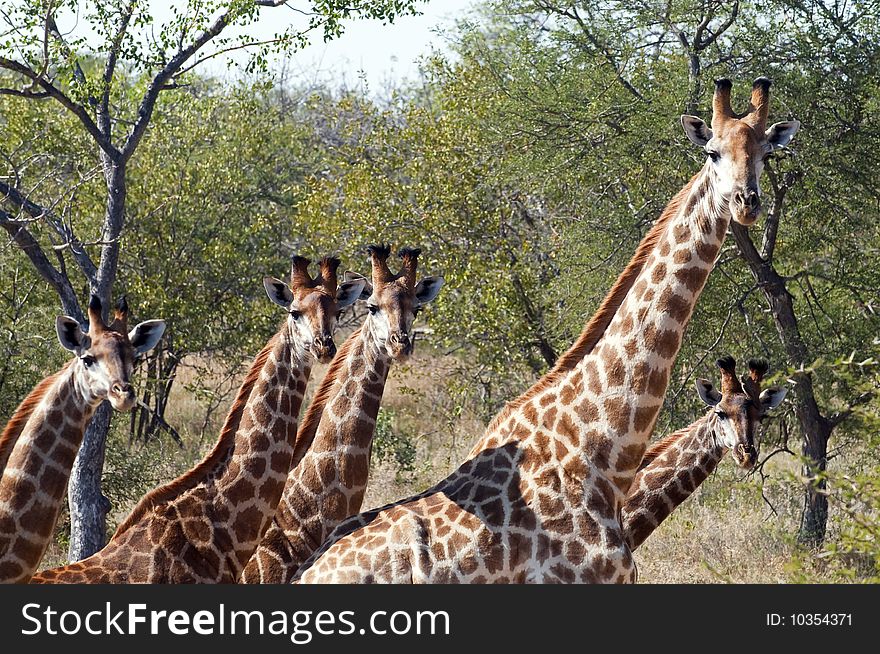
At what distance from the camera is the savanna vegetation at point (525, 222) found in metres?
11.4

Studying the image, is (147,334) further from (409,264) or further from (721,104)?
(721,104)

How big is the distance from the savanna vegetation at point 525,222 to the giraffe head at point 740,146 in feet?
12.8

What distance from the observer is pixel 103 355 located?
6.30m

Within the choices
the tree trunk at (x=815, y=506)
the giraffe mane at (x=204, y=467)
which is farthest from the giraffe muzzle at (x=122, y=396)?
the tree trunk at (x=815, y=506)

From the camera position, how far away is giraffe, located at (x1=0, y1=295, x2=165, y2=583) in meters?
6.25

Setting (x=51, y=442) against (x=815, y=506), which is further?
(x=815, y=506)

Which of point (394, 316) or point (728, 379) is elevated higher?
point (394, 316)

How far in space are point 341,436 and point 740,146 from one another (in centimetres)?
299

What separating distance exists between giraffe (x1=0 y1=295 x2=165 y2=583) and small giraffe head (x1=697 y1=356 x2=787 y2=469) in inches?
155

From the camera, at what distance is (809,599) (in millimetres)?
5977

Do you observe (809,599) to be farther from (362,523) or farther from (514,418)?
(362,523)

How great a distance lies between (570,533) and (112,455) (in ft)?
27.2

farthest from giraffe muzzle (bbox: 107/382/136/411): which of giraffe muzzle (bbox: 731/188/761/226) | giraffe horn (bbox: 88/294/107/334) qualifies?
giraffe muzzle (bbox: 731/188/761/226)

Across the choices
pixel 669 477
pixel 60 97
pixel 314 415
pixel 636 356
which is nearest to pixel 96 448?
pixel 60 97
